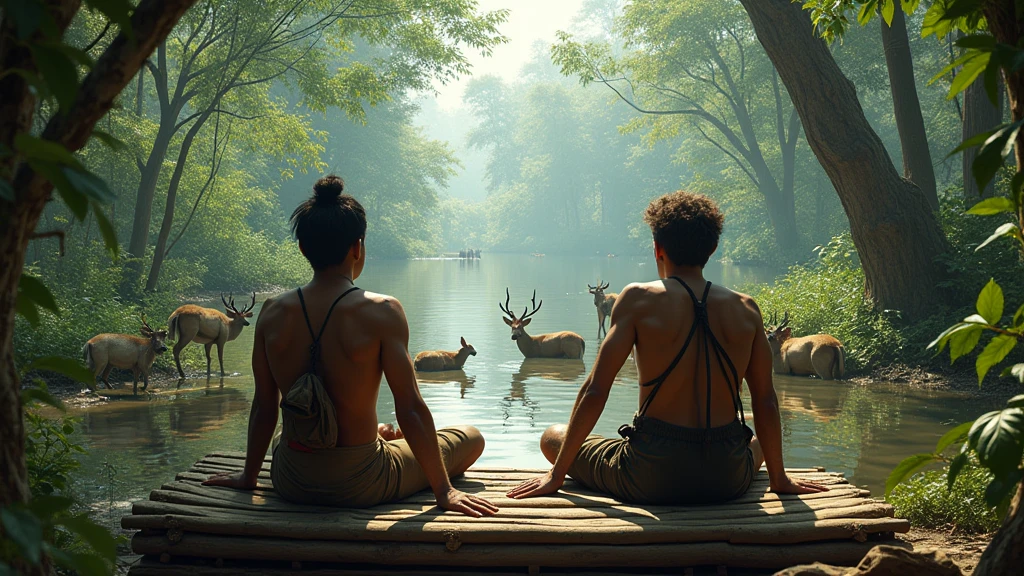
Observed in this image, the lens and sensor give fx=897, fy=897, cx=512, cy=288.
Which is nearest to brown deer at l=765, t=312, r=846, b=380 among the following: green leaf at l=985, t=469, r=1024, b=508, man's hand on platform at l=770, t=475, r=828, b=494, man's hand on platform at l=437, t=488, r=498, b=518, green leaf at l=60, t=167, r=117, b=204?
man's hand on platform at l=770, t=475, r=828, b=494

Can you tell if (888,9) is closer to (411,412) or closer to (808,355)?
(411,412)

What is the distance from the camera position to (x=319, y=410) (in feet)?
13.3

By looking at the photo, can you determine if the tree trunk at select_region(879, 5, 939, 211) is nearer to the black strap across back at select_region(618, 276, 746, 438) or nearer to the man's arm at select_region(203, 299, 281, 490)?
the black strap across back at select_region(618, 276, 746, 438)

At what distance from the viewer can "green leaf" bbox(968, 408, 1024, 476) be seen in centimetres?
221

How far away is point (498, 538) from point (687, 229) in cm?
171

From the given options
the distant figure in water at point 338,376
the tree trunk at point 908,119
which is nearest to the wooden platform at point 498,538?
the distant figure in water at point 338,376

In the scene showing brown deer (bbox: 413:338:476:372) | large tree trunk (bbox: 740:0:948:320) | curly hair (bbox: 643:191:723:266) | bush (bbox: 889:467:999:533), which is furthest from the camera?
brown deer (bbox: 413:338:476:372)

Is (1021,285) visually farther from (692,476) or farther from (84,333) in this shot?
(84,333)

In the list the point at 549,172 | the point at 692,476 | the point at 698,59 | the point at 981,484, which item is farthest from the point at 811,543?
the point at 549,172

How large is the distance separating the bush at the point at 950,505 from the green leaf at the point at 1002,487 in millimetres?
3302

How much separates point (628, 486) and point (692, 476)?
317 mm

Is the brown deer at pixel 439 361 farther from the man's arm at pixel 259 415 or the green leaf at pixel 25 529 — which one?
the green leaf at pixel 25 529

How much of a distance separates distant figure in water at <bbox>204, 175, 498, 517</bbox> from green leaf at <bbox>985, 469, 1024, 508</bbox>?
2.26 metres

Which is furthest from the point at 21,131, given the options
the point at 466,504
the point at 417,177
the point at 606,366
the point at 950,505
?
the point at 417,177
